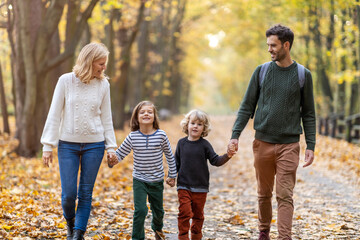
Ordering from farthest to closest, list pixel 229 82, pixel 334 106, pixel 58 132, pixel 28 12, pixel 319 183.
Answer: pixel 229 82 < pixel 334 106 < pixel 28 12 < pixel 319 183 < pixel 58 132

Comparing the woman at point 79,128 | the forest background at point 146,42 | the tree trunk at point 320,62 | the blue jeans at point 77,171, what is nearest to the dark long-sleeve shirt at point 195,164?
the woman at point 79,128

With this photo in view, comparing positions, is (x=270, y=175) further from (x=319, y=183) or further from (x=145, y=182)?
(x=319, y=183)

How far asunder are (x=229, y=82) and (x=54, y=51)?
5418cm

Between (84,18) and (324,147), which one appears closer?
(84,18)

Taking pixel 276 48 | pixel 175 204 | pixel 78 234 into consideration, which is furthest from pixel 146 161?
pixel 175 204

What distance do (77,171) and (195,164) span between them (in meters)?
1.31

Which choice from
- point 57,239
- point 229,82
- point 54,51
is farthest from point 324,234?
point 229,82

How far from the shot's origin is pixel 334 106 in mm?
22812

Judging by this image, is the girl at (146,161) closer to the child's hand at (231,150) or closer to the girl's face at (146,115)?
the girl's face at (146,115)

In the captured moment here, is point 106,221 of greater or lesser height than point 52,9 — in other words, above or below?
below

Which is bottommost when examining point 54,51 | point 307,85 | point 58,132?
point 58,132

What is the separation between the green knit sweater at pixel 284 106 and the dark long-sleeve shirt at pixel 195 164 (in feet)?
1.95

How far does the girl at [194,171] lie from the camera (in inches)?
196

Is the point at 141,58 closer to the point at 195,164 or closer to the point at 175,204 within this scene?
the point at 175,204
